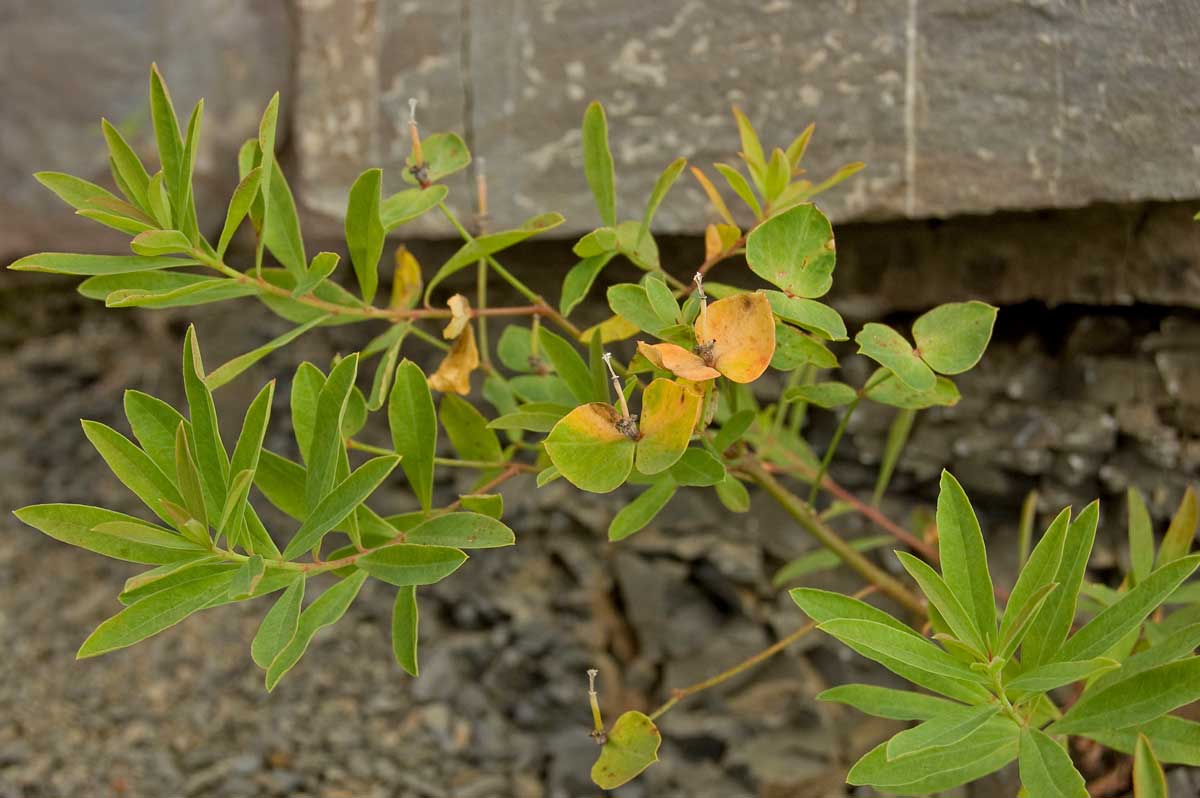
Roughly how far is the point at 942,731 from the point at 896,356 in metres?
0.25

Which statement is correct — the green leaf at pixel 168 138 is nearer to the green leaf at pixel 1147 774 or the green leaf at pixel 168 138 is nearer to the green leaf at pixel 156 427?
the green leaf at pixel 156 427

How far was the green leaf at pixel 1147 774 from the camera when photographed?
73 cm

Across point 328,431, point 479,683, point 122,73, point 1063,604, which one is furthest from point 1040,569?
point 122,73

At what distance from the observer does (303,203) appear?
142 centimetres

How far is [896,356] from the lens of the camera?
75 centimetres

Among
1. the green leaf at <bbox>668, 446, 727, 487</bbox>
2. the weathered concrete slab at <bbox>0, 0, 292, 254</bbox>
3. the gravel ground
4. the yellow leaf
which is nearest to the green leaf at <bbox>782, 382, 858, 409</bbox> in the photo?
the green leaf at <bbox>668, 446, 727, 487</bbox>

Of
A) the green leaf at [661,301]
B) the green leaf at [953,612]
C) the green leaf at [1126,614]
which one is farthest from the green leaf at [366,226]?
the green leaf at [1126,614]

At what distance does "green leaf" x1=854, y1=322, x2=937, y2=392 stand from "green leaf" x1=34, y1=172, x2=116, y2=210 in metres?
0.54

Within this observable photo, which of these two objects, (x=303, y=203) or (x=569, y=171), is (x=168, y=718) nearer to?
(x=303, y=203)

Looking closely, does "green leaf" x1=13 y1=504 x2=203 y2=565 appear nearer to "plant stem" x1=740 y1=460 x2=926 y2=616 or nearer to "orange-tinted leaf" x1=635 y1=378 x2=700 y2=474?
"orange-tinted leaf" x1=635 y1=378 x2=700 y2=474

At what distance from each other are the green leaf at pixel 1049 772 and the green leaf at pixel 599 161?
1.57 ft

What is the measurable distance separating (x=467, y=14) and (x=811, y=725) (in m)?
0.95

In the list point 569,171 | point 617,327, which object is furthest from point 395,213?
point 569,171

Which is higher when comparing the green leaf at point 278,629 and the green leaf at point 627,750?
the green leaf at point 278,629
